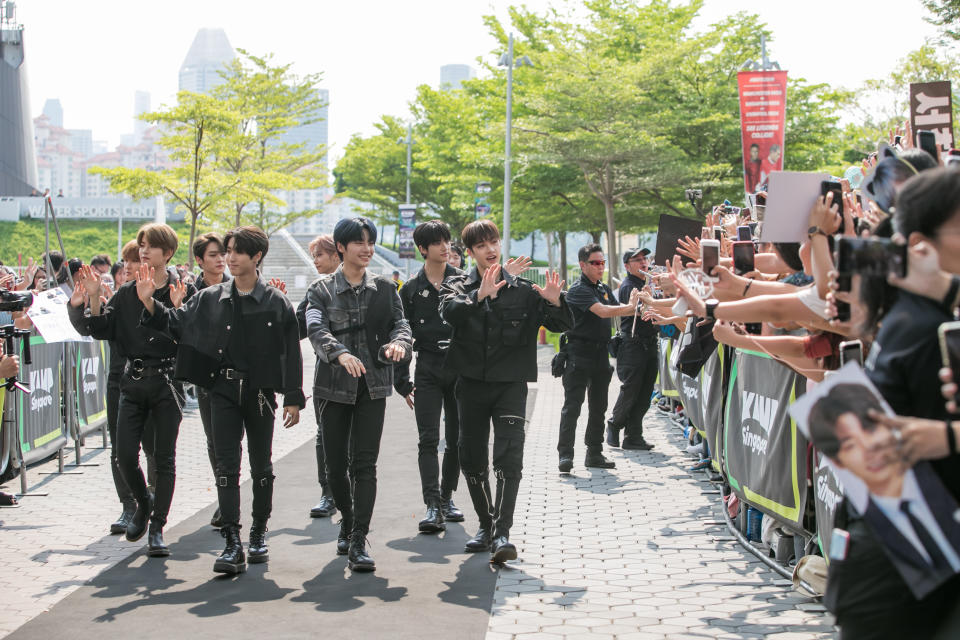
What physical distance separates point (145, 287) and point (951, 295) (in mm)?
5074

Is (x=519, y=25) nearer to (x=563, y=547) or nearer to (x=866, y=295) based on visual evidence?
(x=563, y=547)

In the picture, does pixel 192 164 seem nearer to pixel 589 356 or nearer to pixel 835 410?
pixel 589 356

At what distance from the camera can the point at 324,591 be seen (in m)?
5.81

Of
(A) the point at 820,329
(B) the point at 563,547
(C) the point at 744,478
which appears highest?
(A) the point at 820,329

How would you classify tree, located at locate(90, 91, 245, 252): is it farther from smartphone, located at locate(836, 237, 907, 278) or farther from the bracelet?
the bracelet

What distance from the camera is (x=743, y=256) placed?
5031 mm

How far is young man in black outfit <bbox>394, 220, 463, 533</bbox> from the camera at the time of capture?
301 inches

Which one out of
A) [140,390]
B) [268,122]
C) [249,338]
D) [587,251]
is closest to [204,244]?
[140,390]

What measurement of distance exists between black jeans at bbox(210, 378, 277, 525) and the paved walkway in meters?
0.40

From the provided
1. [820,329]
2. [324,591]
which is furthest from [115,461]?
[820,329]

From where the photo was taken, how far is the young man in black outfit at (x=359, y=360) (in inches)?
250

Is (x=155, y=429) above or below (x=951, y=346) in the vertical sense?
below

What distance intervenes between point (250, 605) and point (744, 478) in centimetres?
313

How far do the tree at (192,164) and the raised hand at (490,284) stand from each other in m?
28.0
